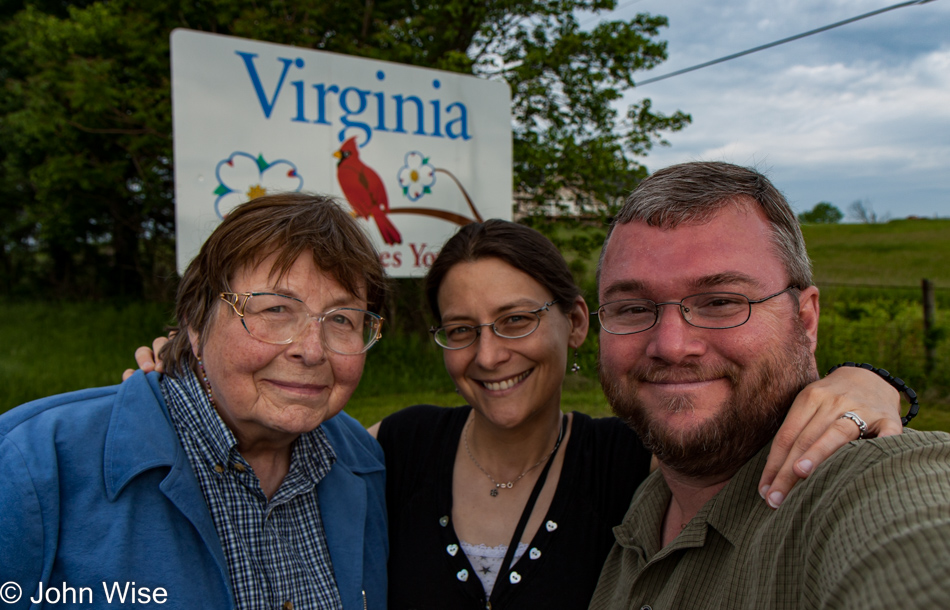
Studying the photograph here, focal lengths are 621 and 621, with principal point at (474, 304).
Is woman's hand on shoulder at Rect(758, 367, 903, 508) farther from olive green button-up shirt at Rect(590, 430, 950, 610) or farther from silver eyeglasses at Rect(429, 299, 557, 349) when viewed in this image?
silver eyeglasses at Rect(429, 299, 557, 349)

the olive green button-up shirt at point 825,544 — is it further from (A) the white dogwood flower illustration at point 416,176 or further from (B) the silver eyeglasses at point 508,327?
(A) the white dogwood flower illustration at point 416,176

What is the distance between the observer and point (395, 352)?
7219 mm

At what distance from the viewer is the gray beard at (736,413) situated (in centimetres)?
146

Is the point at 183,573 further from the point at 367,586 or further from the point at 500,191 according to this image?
the point at 500,191

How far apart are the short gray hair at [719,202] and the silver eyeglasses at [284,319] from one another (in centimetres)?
93

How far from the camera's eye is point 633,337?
1.61 meters

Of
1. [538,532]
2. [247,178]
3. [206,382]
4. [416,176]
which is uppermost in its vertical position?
[416,176]

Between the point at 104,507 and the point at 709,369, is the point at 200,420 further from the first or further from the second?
the point at 709,369

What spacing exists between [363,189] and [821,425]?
4213 mm

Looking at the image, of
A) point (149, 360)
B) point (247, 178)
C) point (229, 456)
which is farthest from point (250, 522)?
point (247, 178)

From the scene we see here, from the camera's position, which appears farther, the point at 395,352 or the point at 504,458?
the point at 395,352

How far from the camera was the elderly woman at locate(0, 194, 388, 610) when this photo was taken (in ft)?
4.75

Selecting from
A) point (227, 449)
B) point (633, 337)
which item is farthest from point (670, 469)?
point (227, 449)

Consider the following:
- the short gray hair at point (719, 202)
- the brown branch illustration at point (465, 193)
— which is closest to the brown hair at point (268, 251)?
the short gray hair at point (719, 202)
